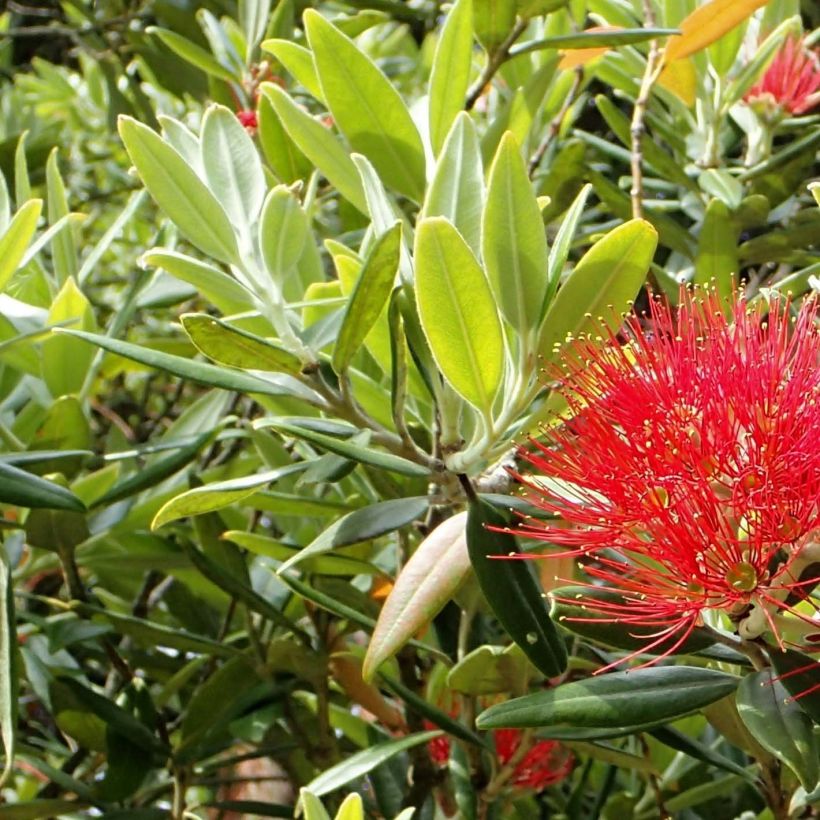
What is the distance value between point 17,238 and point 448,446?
37 cm

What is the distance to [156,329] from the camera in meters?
2.62

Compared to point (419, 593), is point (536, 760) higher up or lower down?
lower down

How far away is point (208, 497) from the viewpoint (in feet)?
2.82

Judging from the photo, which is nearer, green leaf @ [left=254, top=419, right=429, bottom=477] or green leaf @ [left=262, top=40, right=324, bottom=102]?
green leaf @ [left=254, top=419, right=429, bottom=477]

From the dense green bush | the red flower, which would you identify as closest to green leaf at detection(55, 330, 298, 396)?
the dense green bush

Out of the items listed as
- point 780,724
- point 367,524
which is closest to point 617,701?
point 780,724

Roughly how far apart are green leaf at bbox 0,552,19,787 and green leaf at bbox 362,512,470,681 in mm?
290

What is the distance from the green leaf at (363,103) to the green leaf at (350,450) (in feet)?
0.89

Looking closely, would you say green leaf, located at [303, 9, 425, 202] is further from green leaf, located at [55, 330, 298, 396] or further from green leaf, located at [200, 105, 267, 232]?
green leaf, located at [55, 330, 298, 396]

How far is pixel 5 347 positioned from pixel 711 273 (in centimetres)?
71

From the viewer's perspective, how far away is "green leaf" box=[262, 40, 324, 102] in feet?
3.46

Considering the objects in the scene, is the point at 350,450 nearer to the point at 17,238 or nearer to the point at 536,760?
the point at 17,238

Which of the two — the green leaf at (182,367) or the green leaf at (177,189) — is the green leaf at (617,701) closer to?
the green leaf at (182,367)

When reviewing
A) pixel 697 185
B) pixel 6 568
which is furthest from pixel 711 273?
pixel 6 568
